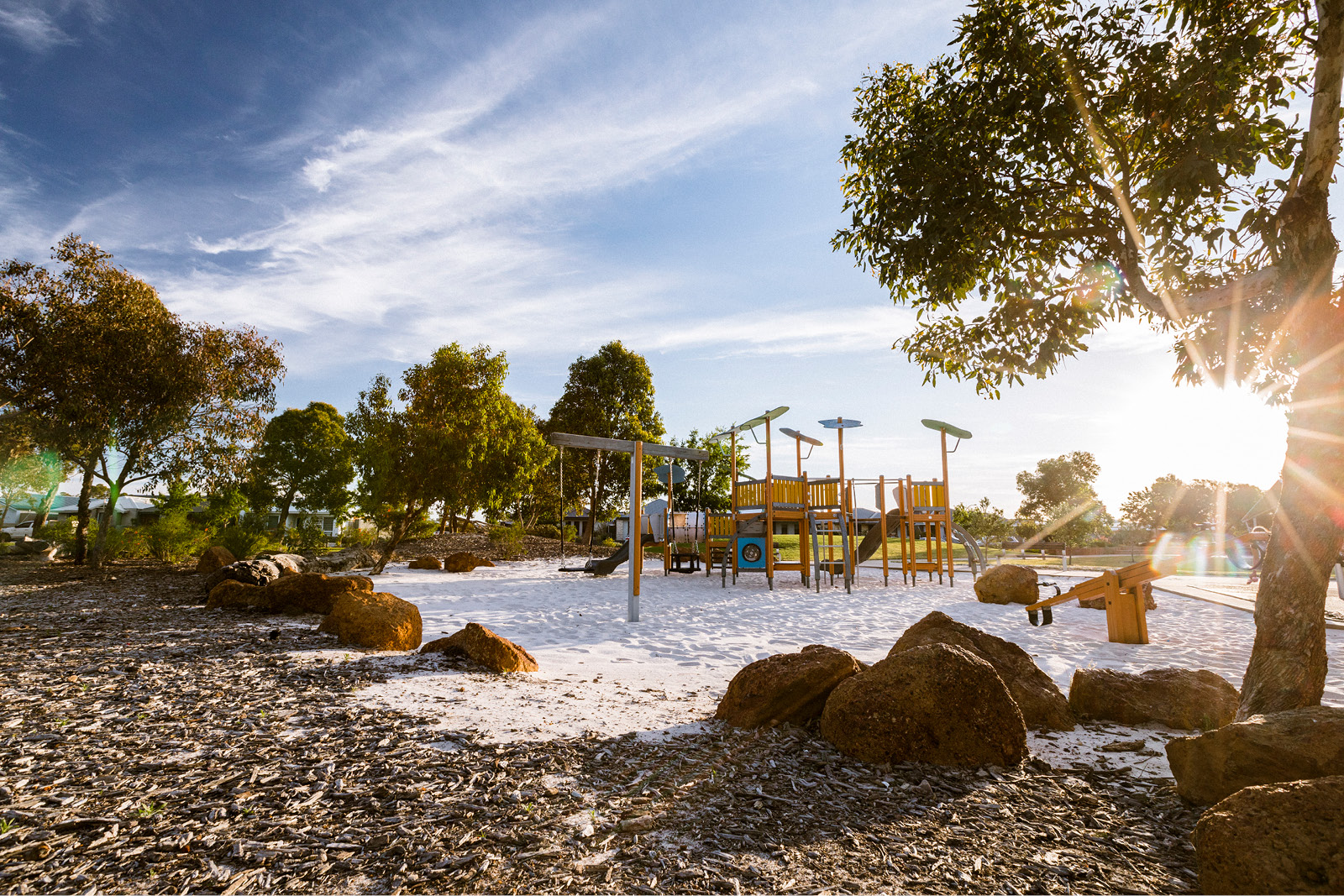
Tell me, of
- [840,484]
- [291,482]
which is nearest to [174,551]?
[291,482]

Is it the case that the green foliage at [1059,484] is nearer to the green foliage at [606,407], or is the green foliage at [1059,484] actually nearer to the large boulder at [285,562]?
the green foliage at [606,407]

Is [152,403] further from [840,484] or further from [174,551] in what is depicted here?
[840,484]

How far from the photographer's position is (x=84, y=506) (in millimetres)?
15180

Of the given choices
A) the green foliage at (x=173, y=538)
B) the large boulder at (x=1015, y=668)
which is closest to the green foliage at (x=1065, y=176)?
the large boulder at (x=1015, y=668)

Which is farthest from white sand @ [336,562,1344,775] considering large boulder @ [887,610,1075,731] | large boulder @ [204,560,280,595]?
large boulder @ [204,560,280,595]

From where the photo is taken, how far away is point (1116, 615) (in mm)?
8320

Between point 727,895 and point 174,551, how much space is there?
20.1 meters

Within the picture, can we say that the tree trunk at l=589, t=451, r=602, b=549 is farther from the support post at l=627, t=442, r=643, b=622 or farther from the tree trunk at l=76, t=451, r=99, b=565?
the support post at l=627, t=442, r=643, b=622

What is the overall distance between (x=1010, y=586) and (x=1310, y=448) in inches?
372

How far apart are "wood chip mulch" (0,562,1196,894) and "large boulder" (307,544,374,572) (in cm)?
1253

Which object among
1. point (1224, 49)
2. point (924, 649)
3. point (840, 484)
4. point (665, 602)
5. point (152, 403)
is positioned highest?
point (1224, 49)

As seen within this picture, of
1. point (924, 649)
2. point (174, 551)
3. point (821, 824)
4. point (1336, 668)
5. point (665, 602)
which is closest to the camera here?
point (821, 824)

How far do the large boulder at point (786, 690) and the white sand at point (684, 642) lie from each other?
1.02 feet

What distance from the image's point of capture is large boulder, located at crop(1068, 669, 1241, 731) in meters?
4.53
